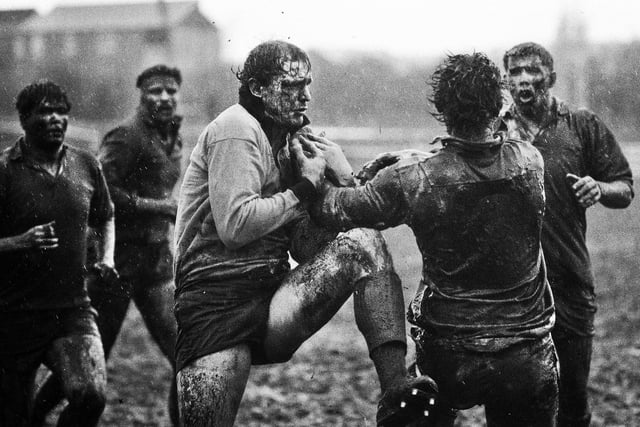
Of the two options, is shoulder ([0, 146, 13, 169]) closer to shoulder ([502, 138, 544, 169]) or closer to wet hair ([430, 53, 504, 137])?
wet hair ([430, 53, 504, 137])

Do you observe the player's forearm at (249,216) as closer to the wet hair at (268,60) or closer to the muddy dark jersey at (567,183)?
the wet hair at (268,60)

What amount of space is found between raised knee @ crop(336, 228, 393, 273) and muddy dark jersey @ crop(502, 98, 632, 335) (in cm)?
161

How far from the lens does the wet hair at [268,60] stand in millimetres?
4371

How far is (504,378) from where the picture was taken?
412cm

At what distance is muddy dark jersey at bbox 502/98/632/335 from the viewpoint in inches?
216

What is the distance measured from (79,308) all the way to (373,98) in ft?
108

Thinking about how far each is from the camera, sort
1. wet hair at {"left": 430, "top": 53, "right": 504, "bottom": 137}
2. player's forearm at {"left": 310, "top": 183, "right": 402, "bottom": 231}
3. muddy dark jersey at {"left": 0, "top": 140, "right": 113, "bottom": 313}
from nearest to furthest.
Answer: wet hair at {"left": 430, "top": 53, "right": 504, "bottom": 137} < player's forearm at {"left": 310, "top": 183, "right": 402, "bottom": 231} < muddy dark jersey at {"left": 0, "top": 140, "right": 113, "bottom": 313}

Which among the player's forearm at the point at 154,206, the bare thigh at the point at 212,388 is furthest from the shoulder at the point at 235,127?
the player's forearm at the point at 154,206

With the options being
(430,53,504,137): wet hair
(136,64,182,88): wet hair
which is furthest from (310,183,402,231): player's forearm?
(136,64,182,88): wet hair

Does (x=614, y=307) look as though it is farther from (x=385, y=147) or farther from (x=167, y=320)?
(x=385, y=147)

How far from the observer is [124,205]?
695cm

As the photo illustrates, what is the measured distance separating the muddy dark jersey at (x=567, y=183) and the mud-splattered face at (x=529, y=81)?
3.6 inches

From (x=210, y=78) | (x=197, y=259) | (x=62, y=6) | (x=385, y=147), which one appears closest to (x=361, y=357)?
(x=197, y=259)

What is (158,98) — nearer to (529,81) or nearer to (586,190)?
(529,81)
